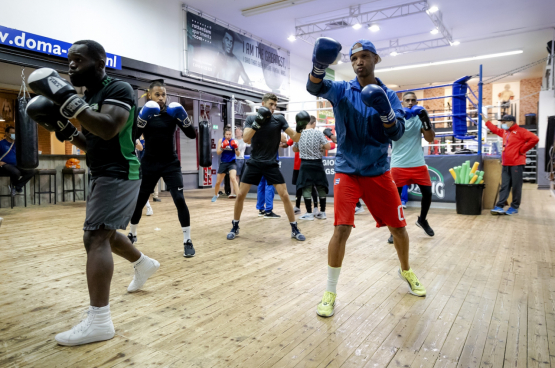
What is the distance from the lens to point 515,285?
8.02 ft

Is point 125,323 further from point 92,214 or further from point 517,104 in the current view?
point 517,104

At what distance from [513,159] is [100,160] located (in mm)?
5964

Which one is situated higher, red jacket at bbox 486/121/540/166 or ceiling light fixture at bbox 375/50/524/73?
ceiling light fixture at bbox 375/50/524/73

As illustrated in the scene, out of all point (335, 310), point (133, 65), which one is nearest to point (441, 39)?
point (133, 65)

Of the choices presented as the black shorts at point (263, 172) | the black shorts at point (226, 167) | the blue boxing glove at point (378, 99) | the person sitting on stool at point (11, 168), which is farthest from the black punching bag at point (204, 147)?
the person sitting on stool at point (11, 168)

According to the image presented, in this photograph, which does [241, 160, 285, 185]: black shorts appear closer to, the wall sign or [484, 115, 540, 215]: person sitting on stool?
[484, 115, 540, 215]: person sitting on stool

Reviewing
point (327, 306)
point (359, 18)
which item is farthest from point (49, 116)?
point (359, 18)

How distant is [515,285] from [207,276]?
212 centimetres

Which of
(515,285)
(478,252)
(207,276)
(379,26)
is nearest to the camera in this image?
(515,285)

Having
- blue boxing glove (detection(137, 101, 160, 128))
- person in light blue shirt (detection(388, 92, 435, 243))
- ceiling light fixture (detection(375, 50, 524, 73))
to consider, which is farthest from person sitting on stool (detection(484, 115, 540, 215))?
ceiling light fixture (detection(375, 50, 524, 73))

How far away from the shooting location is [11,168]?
6.59m

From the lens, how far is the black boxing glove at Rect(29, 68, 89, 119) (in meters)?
1.45

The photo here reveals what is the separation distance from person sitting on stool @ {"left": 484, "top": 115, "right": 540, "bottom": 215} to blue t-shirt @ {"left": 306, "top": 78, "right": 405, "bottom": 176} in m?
4.56

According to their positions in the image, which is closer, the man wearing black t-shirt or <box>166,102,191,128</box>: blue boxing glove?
<box>166,102,191,128</box>: blue boxing glove
